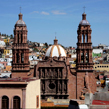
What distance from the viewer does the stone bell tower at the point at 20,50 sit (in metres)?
51.8

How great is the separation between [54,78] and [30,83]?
76.1 ft

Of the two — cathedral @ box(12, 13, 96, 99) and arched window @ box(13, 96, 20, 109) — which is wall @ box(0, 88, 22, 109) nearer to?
arched window @ box(13, 96, 20, 109)

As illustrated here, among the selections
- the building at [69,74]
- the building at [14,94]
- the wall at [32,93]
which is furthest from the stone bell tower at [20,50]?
the building at [14,94]

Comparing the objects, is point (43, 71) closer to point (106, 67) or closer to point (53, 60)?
point (53, 60)

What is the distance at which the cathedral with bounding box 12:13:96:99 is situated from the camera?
5109 cm

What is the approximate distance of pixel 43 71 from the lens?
51875 mm

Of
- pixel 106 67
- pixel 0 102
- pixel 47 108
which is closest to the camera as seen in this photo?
pixel 0 102

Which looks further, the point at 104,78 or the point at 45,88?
the point at 104,78

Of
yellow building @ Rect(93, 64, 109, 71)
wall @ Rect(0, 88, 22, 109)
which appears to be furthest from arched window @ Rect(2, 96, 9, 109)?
yellow building @ Rect(93, 64, 109, 71)

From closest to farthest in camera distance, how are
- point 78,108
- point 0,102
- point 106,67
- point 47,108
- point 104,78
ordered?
point 0,102 < point 78,108 < point 47,108 < point 104,78 < point 106,67

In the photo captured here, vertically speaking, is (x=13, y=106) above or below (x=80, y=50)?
below

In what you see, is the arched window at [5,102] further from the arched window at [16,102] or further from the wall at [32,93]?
the wall at [32,93]

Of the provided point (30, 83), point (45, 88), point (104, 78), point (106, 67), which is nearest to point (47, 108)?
point (45, 88)

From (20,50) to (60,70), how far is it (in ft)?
18.2
